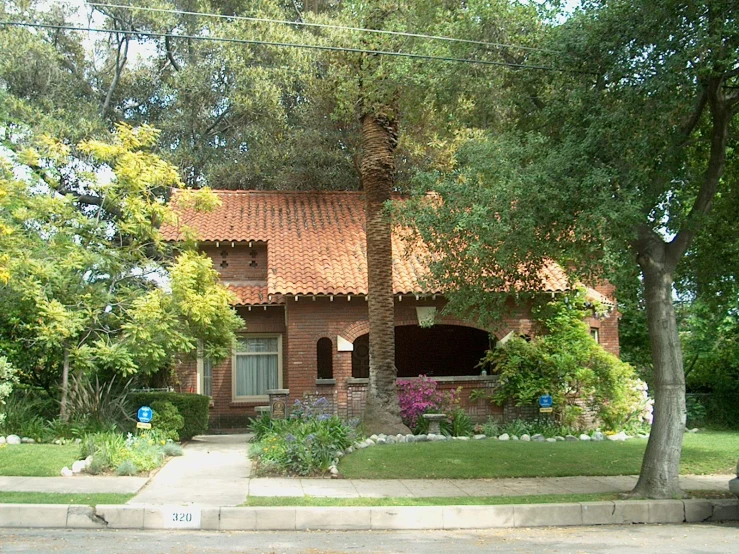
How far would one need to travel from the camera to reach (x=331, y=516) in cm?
982

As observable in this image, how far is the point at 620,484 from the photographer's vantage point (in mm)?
12156

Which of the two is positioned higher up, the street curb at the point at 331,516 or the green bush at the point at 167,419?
the green bush at the point at 167,419

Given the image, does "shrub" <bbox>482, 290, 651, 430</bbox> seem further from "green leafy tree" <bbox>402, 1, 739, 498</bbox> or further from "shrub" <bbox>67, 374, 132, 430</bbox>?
"shrub" <bbox>67, 374, 132, 430</bbox>

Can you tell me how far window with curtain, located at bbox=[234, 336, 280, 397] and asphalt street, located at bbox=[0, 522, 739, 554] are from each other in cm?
1351

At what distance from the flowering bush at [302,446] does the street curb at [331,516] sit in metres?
2.87

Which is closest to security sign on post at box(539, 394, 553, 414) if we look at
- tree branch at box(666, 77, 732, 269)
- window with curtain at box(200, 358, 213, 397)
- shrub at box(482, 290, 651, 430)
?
Result: shrub at box(482, 290, 651, 430)

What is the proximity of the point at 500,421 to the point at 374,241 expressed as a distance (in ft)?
19.1

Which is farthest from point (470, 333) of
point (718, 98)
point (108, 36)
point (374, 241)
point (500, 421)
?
point (108, 36)

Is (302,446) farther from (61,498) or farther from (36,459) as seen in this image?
(36,459)

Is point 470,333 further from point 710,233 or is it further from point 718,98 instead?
point 718,98

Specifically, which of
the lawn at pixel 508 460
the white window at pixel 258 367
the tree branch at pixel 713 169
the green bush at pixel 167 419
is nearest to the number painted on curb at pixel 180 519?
the lawn at pixel 508 460

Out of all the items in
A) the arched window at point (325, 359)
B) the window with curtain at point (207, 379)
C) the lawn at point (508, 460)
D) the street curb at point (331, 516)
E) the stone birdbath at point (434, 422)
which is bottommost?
the street curb at point (331, 516)

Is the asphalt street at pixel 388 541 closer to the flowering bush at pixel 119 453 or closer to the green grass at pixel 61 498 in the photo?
the green grass at pixel 61 498

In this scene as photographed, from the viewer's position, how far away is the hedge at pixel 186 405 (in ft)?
57.2
